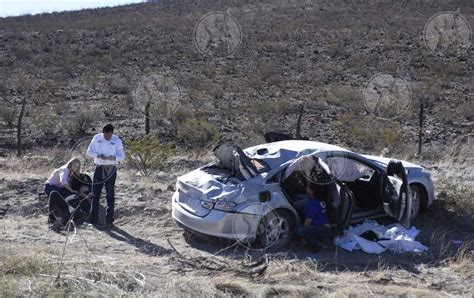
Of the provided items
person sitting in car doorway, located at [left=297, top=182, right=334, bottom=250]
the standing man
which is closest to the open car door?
person sitting in car doorway, located at [left=297, top=182, right=334, bottom=250]

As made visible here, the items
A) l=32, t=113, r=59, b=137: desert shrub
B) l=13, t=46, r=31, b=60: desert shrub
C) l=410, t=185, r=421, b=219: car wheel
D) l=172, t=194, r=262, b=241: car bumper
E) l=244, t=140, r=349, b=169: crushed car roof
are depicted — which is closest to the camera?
l=172, t=194, r=262, b=241: car bumper

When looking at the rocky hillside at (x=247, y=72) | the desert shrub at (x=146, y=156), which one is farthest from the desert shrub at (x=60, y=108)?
the desert shrub at (x=146, y=156)

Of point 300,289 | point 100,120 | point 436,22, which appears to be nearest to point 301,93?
point 100,120

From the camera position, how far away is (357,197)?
1002 cm

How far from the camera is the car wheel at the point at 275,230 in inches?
340

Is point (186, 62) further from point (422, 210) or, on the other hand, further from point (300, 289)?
point (300, 289)

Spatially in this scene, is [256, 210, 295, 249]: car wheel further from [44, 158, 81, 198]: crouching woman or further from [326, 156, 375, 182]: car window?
[44, 158, 81, 198]: crouching woman

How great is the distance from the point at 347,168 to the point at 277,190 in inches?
57.3

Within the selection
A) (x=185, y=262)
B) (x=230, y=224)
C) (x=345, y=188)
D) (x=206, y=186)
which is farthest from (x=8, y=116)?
(x=185, y=262)

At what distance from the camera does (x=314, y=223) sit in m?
8.80

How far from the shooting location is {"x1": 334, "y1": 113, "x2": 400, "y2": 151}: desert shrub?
20578 mm

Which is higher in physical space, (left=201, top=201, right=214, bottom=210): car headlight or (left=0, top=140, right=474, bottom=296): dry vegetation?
(left=201, top=201, right=214, bottom=210): car headlight

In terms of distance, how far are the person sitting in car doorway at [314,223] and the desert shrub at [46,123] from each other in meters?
16.3

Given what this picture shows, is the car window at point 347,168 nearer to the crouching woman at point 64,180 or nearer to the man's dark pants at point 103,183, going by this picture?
the man's dark pants at point 103,183
